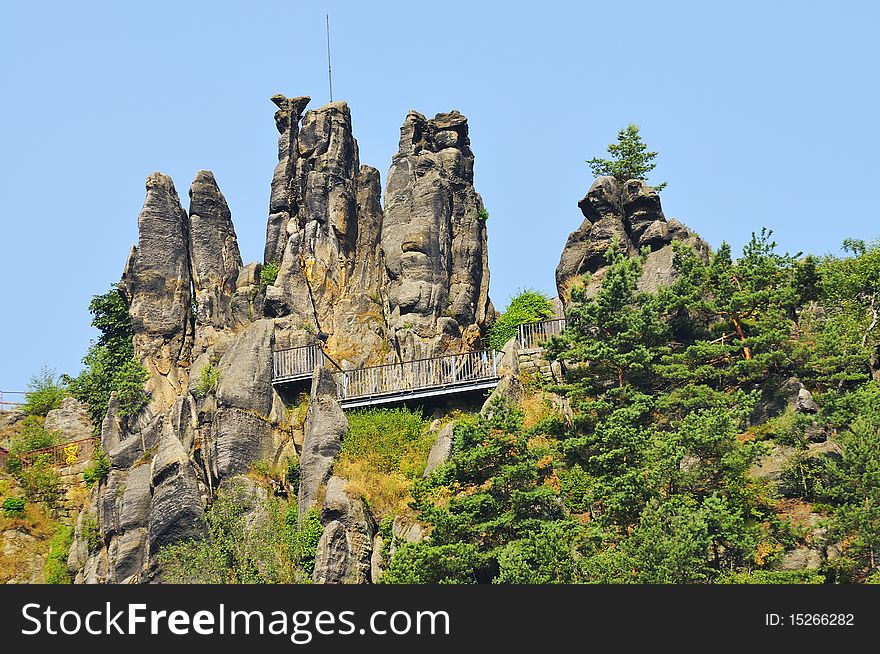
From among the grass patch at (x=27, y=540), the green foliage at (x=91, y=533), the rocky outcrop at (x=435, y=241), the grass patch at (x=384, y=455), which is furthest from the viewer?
the rocky outcrop at (x=435, y=241)

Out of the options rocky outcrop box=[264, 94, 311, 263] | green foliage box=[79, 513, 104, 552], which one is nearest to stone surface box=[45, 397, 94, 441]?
green foliage box=[79, 513, 104, 552]

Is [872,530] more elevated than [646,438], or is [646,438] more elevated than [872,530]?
[646,438]

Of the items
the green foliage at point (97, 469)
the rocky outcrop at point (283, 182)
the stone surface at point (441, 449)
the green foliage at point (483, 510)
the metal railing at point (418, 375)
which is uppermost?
the rocky outcrop at point (283, 182)

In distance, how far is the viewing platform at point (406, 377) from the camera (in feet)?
148

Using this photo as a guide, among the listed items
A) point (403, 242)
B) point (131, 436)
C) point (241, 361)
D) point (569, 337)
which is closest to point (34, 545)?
point (131, 436)

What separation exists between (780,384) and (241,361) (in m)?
17.5

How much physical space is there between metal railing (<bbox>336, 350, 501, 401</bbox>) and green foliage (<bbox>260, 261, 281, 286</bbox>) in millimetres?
6088

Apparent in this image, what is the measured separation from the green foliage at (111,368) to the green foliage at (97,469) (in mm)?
1557

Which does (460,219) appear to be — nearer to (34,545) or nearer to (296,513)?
(296,513)

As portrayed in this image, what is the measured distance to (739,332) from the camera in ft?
134

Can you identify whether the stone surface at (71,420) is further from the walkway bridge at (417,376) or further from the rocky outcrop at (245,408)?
the walkway bridge at (417,376)

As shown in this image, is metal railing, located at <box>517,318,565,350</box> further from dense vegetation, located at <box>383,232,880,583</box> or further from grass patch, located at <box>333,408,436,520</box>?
grass patch, located at <box>333,408,436,520</box>

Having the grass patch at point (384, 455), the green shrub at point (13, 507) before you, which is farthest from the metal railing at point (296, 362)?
the green shrub at point (13, 507)

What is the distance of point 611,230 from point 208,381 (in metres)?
14.0
